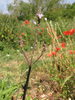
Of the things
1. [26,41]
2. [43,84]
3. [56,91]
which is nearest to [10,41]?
[26,41]

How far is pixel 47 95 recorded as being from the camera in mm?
1435

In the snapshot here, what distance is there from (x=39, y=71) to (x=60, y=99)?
2.42ft

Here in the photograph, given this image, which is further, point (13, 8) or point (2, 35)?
point (13, 8)

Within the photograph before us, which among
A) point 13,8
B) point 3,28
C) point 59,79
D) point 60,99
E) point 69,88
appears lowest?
point 60,99

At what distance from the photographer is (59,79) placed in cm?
145

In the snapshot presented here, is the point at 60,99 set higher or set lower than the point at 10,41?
lower

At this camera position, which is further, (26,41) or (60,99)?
(26,41)

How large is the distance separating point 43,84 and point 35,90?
155 mm

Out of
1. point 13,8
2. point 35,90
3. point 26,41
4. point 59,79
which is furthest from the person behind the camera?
point 13,8

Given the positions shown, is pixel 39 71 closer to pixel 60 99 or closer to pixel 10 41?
pixel 60 99

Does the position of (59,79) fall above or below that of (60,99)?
above

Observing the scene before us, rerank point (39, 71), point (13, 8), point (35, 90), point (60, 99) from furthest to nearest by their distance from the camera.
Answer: point (13, 8) < point (39, 71) < point (35, 90) < point (60, 99)

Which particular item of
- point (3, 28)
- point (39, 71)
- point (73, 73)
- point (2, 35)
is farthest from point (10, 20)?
point (73, 73)

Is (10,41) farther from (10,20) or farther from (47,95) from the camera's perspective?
(47,95)
